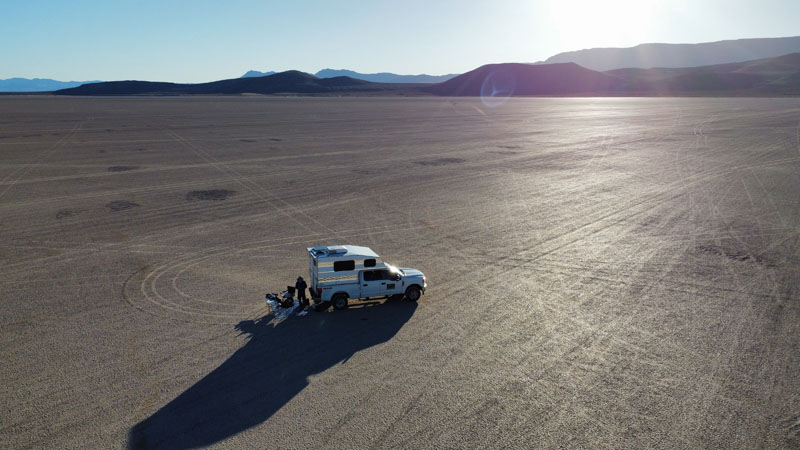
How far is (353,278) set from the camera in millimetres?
18953

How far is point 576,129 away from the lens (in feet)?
274

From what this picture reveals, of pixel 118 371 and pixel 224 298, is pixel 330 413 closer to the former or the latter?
pixel 118 371

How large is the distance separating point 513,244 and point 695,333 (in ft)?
34.4

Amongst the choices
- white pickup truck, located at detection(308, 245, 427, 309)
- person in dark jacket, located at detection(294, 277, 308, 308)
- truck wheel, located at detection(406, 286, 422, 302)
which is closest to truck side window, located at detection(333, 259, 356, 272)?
white pickup truck, located at detection(308, 245, 427, 309)

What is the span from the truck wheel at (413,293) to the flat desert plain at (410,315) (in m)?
0.28

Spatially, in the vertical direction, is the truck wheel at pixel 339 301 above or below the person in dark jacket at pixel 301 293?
below

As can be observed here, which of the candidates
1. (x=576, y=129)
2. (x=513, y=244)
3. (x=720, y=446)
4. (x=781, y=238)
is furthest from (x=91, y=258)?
(x=576, y=129)

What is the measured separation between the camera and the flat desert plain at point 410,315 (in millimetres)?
12727

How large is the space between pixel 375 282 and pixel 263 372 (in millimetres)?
5852

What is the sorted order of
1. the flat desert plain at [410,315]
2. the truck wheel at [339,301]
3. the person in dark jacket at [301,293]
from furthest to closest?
the truck wheel at [339,301], the person in dark jacket at [301,293], the flat desert plain at [410,315]

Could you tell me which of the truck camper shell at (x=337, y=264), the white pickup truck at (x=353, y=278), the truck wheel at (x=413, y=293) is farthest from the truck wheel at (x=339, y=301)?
the truck wheel at (x=413, y=293)

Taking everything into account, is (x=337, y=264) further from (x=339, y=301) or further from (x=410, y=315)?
→ (x=410, y=315)

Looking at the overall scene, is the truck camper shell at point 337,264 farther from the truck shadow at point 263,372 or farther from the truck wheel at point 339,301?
the truck shadow at point 263,372

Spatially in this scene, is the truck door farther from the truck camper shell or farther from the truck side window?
the truck side window
